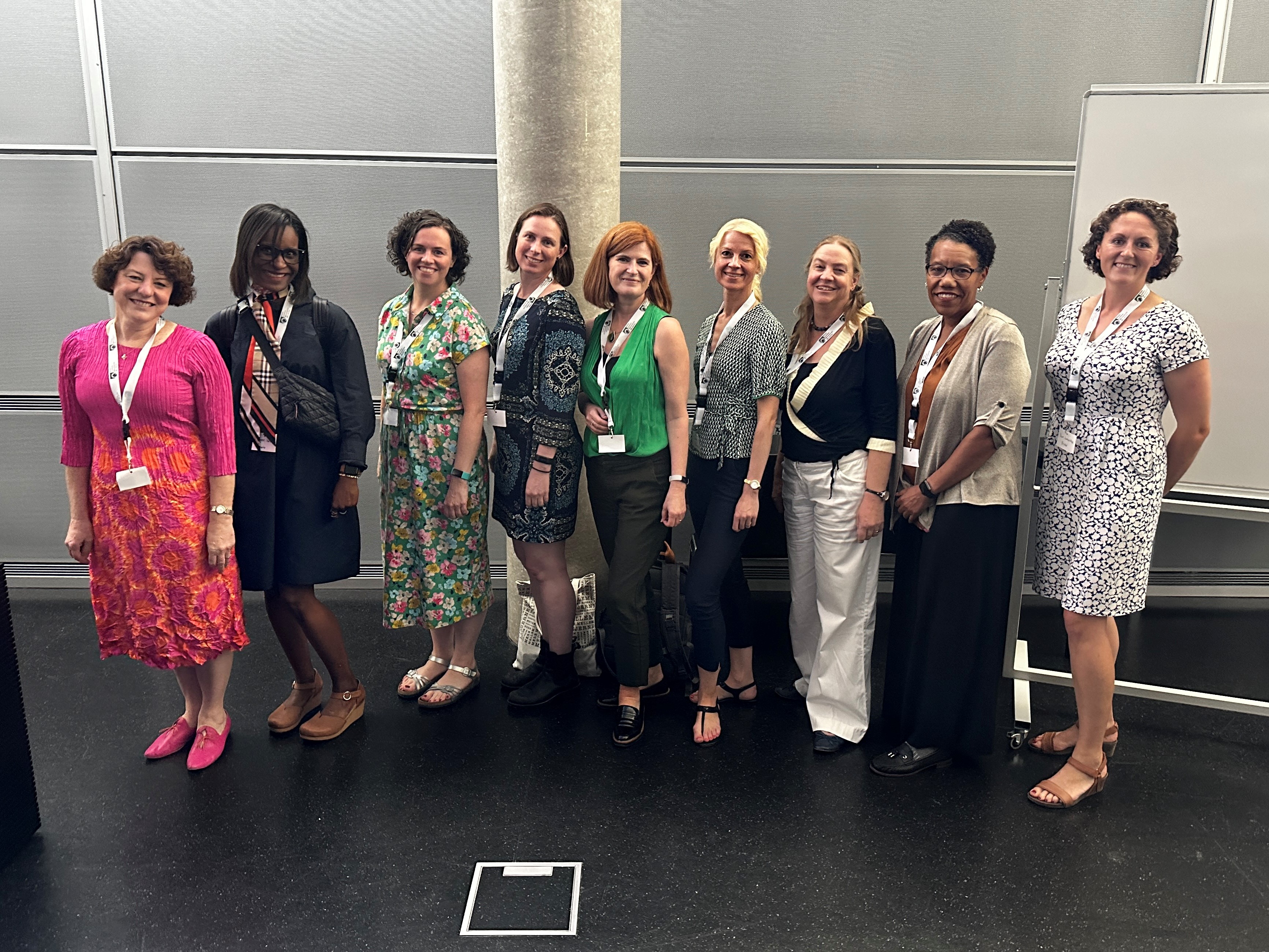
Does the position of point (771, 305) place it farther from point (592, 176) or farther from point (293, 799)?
point (293, 799)

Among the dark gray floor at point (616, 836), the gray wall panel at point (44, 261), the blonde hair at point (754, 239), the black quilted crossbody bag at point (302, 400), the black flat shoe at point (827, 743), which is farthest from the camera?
the gray wall panel at point (44, 261)

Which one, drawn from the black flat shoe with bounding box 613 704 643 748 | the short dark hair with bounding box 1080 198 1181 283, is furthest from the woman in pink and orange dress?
the short dark hair with bounding box 1080 198 1181 283

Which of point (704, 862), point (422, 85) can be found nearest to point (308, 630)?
point (704, 862)

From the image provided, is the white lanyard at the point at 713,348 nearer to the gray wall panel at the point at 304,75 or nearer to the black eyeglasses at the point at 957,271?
the black eyeglasses at the point at 957,271

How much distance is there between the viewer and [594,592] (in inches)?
127

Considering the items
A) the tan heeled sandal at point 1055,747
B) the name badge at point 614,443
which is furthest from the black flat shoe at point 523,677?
the tan heeled sandal at point 1055,747

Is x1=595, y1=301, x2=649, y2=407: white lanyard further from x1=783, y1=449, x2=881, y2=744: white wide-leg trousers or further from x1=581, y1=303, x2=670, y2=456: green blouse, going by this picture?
x1=783, y1=449, x2=881, y2=744: white wide-leg trousers

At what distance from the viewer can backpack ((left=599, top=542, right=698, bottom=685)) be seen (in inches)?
113

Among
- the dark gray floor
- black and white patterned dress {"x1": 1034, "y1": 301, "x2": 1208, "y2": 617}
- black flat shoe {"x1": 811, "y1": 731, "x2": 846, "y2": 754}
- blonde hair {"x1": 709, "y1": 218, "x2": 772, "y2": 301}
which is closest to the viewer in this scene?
the dark gray floor

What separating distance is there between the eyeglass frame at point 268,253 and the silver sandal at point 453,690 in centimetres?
149

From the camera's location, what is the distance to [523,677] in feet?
10.1

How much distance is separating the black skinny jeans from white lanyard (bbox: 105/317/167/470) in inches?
62.3

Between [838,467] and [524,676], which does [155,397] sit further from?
[838,467]

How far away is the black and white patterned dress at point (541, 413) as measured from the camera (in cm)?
257
